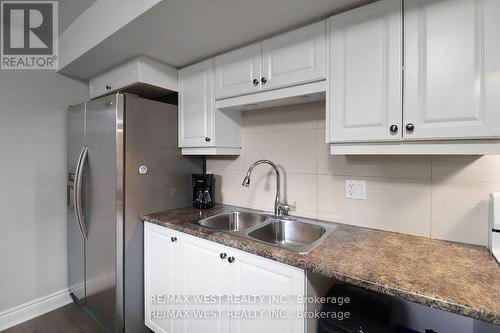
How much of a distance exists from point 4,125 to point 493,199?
3.10 m

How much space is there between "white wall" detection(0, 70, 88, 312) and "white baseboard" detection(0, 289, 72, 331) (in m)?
0.04

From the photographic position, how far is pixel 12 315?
6.13 ft

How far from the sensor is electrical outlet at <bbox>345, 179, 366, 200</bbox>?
141 centimetres

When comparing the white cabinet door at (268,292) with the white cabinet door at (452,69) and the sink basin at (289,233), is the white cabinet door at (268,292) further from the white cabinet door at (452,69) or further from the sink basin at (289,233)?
the white cabinet door at (452,69)

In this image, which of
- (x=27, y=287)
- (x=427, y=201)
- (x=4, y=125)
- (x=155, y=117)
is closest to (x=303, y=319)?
(x=427, y=201)

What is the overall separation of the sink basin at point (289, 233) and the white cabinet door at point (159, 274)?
54 cm

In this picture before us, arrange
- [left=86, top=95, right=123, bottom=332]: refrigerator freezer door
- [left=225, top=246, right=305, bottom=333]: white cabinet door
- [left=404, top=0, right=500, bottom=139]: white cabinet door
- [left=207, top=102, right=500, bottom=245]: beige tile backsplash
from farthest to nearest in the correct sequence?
1. [left=86, top=95, right=123, bottom=332]: refrigerator freezer door
2. [left=207, top=102, right=500, bottom=245]: beige tile backsplash
3. [left=225, top=246, right=305, bottom=333]: white cabinet door
4. [left=404, top=0, right=500, bottom=139]: white cabinet door

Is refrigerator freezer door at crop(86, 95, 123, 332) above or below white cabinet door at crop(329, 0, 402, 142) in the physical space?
below

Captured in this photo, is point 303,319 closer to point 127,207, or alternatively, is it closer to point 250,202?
point 250,202

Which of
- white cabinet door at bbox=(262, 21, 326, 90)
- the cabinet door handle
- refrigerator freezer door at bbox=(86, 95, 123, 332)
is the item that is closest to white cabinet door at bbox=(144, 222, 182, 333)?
refrigerator freezer door at bbox=(86, 95, 123, 332)

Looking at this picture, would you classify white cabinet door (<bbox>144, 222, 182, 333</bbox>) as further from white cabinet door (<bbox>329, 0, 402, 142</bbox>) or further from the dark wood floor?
white cabinet door (<bbox>329, 0, 402, 142</bbox>)

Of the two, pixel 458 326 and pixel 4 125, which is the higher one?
pixel 4 125

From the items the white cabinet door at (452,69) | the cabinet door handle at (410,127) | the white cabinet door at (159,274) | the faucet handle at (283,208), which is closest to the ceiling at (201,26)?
the white cabinet door at (452,69)

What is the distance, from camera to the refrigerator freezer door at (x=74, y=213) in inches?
75.2
